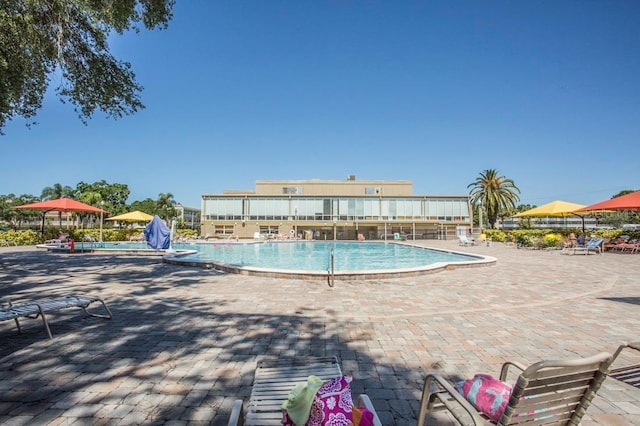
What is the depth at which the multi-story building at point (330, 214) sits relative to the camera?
40.9 metres

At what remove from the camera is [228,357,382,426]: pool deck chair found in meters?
2.03

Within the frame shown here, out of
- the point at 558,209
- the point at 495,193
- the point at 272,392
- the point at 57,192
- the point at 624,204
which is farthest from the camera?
the point at 57,192

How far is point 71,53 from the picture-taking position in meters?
10.3

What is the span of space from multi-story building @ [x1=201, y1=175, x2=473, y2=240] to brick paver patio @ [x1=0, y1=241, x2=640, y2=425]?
31.9 meters

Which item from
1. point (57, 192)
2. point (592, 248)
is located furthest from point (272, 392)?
point (57, 192)

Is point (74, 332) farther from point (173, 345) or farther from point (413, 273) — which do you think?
point (413, 273)

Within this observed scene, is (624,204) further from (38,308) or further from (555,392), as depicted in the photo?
(38,308)

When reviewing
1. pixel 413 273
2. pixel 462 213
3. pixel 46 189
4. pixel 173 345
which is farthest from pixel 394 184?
pixel 46 189

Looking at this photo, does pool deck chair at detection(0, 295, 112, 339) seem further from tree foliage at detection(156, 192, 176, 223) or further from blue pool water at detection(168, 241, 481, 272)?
tree foliage at detection(156, 192, 176, 223)

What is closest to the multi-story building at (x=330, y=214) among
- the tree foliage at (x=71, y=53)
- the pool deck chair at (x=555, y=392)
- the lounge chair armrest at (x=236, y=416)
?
the tree foliage at (x=71, y=53)

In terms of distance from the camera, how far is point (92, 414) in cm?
275

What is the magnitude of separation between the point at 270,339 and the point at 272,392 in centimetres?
222

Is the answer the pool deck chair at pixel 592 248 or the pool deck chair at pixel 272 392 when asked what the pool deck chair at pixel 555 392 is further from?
the pool deck chair at pixel 592 248

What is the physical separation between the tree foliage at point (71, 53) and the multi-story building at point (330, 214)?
96.8 feet
